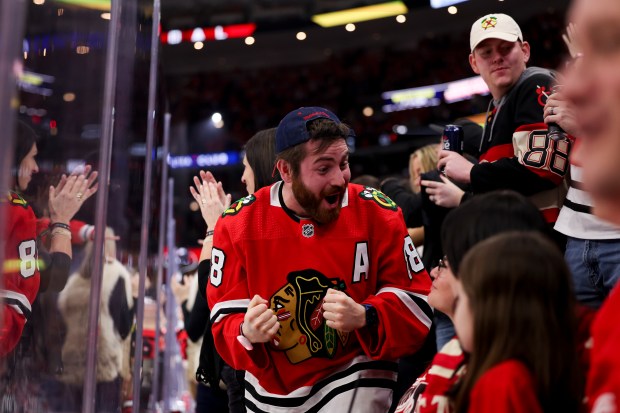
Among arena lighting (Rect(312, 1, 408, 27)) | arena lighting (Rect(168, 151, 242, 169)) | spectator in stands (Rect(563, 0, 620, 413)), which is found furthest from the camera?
arena lighting (Rect(168, 151, 242, 169))

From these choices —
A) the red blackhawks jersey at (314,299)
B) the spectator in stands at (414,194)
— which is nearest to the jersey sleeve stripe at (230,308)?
the red blackhawks jersey at (314,299)

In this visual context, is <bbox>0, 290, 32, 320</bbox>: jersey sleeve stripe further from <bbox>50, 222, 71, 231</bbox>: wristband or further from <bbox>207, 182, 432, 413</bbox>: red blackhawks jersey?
<bbox>207, 182, 432, 413</bbox>: red blackhawks jersey

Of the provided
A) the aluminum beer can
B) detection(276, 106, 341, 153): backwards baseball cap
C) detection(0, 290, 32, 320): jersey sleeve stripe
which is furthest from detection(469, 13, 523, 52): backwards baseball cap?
detection(0, 290, 32, 320): jersey sleeve stripe

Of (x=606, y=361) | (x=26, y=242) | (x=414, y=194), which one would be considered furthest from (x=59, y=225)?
(x=414, y=194)

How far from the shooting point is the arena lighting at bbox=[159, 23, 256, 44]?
19.3 meters

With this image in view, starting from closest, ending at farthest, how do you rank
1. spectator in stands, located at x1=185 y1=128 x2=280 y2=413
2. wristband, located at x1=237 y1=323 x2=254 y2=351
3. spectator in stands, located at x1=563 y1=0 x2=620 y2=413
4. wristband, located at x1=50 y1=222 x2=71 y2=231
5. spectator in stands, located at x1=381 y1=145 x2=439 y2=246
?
1. spectator in stands, located at x1=563 y1=0 x2=620 y2=413
2. wristband, located at x1=50 y1=222 x2=71 y2=231
3. wristband, located at x1=237 y1=323 x2=254 y2=351
4. spectator in stands, located at x1=185 y1=128 x2=280 y2=413
5. spectator in stands, located at x1=381 y1=145 x2=439 y2=246

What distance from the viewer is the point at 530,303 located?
157 centimetres

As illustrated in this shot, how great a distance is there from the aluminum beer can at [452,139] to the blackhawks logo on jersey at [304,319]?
25.7 inches

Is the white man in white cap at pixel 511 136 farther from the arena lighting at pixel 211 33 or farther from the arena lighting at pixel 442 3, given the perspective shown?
the arena lighting at pixel 211 33

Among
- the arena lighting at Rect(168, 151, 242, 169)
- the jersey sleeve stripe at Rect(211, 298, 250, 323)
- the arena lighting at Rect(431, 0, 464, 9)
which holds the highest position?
the arena lighting at Rect(431, 0, 464, 9)

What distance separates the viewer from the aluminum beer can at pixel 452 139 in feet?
9.70

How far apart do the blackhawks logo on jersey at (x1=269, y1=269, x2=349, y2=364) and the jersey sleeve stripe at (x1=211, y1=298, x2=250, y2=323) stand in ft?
0.30

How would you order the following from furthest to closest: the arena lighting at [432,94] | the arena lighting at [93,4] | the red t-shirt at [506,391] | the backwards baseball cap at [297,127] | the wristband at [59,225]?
the arena lighting at [432,94]
the backwards baseball cap at [297,127]
the arena lighting at [93,4]
the wristband at [59,225]
the red t-shirt at [506,391]

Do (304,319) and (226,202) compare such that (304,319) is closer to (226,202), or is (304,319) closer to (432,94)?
(226,202)
